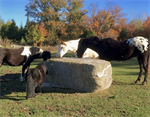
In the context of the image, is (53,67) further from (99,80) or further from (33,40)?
(33,40)

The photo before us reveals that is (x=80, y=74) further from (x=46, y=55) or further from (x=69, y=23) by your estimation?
(x=69, y=23)

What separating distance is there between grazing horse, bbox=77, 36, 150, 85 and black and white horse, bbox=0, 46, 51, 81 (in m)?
1.99

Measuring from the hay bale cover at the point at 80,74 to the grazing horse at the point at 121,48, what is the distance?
1071 millimetres

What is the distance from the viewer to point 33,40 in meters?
42.8

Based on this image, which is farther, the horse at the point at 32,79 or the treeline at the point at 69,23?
the treeline at the point at 69,23

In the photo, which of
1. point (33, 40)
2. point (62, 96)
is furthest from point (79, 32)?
point (62, 96)

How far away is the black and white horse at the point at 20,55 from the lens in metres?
6.90

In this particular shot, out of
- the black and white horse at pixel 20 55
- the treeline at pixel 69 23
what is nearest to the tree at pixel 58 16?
the treeline at pixel 69 23

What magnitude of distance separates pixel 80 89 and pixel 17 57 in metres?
3.37

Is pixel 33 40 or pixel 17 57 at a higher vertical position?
pixel 33 40

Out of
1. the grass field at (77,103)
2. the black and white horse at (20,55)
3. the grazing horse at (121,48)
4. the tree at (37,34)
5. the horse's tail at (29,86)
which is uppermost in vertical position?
the tree at (37,34)

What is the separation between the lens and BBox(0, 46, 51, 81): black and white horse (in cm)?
690

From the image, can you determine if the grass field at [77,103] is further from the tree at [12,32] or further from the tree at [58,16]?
the tree at [12,32]

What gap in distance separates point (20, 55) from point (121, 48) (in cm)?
461
